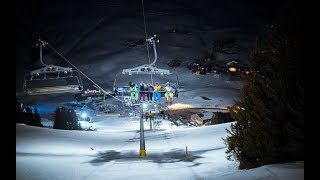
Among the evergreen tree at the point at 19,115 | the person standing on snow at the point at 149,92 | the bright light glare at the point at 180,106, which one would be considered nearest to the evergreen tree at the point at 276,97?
the person standing on snow at the point at 149,92

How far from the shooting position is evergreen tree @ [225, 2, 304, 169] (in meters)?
10.3

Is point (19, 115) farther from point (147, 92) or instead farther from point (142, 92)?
point (147, 92)

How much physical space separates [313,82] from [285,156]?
5197 mm

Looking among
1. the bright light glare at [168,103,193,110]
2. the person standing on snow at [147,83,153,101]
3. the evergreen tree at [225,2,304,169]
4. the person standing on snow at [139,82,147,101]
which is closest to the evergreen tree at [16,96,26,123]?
the bright light glare at [168,103,193,110]

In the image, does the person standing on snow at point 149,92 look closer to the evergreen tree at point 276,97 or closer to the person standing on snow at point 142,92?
the person standing on snow at point 142,92

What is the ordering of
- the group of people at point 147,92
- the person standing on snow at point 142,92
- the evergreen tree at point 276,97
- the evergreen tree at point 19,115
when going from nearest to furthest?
the evergreen tree at point 276,97 < the group of people at point 147,92 < the person standing on snow at point 142,92 < the evergreen tree at point 19,115

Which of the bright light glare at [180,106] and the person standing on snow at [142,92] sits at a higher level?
the person standing on snow at [142,92]

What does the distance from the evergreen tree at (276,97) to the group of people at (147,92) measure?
8491mm

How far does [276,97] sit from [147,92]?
32.5 feet

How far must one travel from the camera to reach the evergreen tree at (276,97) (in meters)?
10.3

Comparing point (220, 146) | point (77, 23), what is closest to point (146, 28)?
point (77, 23)

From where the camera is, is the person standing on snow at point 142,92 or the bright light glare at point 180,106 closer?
the person standing on snow at point 142,92

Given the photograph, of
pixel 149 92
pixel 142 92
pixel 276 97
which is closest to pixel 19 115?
pixel 142 92

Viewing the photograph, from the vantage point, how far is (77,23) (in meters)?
61.1
